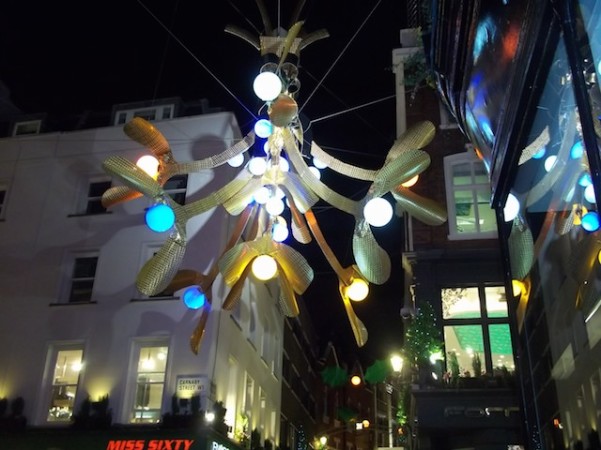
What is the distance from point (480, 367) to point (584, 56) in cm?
1458

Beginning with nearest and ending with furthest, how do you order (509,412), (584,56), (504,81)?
(584,56)
(504,81)
(509,412)

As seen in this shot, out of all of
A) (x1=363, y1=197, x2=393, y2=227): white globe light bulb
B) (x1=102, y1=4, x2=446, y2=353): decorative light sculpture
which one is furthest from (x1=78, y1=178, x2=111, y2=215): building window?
(x1=363, y1=197, x2=393, y2=227): white globe light bulb

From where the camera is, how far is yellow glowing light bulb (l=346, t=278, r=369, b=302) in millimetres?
7324

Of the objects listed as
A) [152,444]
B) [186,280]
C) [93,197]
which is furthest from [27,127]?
[186,280]

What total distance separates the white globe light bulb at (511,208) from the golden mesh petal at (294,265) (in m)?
3.70

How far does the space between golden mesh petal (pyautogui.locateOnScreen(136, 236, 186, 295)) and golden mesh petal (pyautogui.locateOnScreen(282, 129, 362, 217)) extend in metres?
1.35

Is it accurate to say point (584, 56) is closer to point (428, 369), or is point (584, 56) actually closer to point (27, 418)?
point (428, 369)

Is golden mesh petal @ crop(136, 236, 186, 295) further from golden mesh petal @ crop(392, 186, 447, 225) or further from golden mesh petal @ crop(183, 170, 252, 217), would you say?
golden mesh petal @ crop(392, 186, 447, 225)

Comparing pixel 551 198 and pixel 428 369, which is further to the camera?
pixel 428 369

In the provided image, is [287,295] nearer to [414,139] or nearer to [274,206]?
[274,206]

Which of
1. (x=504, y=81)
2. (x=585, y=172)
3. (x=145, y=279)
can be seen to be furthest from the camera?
(x=145, y=279)

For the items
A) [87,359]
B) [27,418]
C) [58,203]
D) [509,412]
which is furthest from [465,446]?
[58,203]

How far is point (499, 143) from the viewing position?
7.98 feet

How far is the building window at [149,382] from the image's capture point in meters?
16.8
